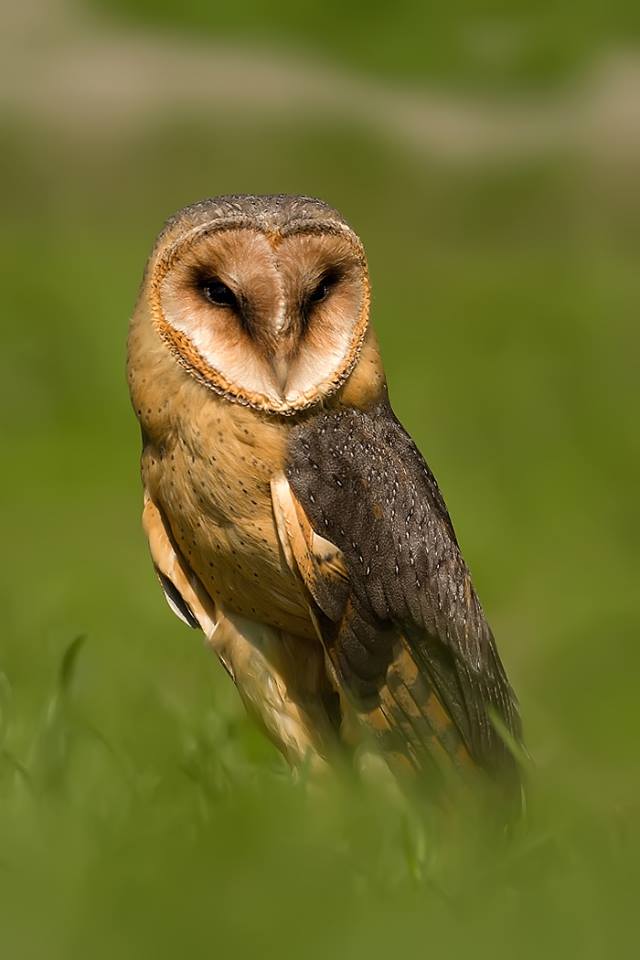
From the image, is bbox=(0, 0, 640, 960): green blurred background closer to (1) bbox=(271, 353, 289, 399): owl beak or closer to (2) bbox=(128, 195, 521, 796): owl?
(2) bbox=(128, 195, 521, 796): owl

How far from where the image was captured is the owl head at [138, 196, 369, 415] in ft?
9.73

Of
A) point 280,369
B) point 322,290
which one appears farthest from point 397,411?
point 280,369

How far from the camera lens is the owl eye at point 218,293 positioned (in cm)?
303

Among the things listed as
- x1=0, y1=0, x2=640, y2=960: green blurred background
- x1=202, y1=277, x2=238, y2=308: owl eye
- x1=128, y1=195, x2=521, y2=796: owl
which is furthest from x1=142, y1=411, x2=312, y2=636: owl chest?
x1=0, y1=0, x2=640, y2=960: green blurred background

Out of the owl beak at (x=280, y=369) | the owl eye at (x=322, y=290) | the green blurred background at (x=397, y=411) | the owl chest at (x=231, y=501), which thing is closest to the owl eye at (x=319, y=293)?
the owl eye at (x=322, y=290)

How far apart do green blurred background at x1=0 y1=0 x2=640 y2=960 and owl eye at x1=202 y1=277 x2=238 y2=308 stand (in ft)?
2.71

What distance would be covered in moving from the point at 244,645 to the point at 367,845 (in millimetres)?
806

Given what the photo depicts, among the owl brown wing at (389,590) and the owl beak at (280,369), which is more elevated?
the owl beak at (280,369)

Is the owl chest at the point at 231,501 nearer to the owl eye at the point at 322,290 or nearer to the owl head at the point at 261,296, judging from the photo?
the owl head at the point at 261,296

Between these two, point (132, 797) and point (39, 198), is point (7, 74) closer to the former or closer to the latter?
point (39, 198)

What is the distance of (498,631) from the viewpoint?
6359 mm

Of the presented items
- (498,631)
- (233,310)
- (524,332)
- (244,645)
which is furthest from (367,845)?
(524,332)

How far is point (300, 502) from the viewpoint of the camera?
3018 mm

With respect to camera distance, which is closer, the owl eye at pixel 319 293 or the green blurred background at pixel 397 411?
the green blurred background at pixel 397 411
